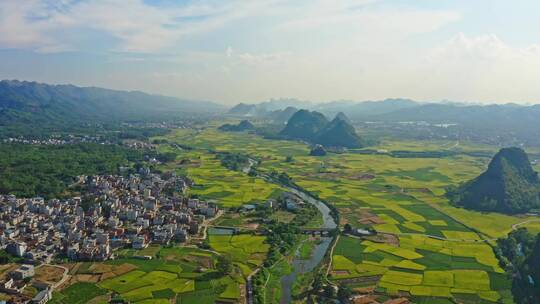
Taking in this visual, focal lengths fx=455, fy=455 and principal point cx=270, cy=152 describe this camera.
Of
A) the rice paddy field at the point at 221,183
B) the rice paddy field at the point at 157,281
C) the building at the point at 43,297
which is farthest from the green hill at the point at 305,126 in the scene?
the building at the point at 43,297

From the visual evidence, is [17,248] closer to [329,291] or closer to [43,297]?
[43,297]

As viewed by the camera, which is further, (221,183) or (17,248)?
(221,183)

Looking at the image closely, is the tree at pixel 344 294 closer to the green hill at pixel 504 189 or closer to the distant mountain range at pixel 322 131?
the green hill at pixel 504 189

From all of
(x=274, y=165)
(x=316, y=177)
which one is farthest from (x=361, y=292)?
(x=274, y=165)

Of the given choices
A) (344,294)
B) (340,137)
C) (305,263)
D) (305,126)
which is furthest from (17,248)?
(305,126)

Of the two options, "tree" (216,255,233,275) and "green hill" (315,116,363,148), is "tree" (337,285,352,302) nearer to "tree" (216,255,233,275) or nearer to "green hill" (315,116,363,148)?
"tree" (216,255,233,275)

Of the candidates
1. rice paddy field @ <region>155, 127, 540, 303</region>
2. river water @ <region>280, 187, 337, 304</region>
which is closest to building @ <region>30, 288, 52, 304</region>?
river water @ <region>280, 187, 337, 304</region>
